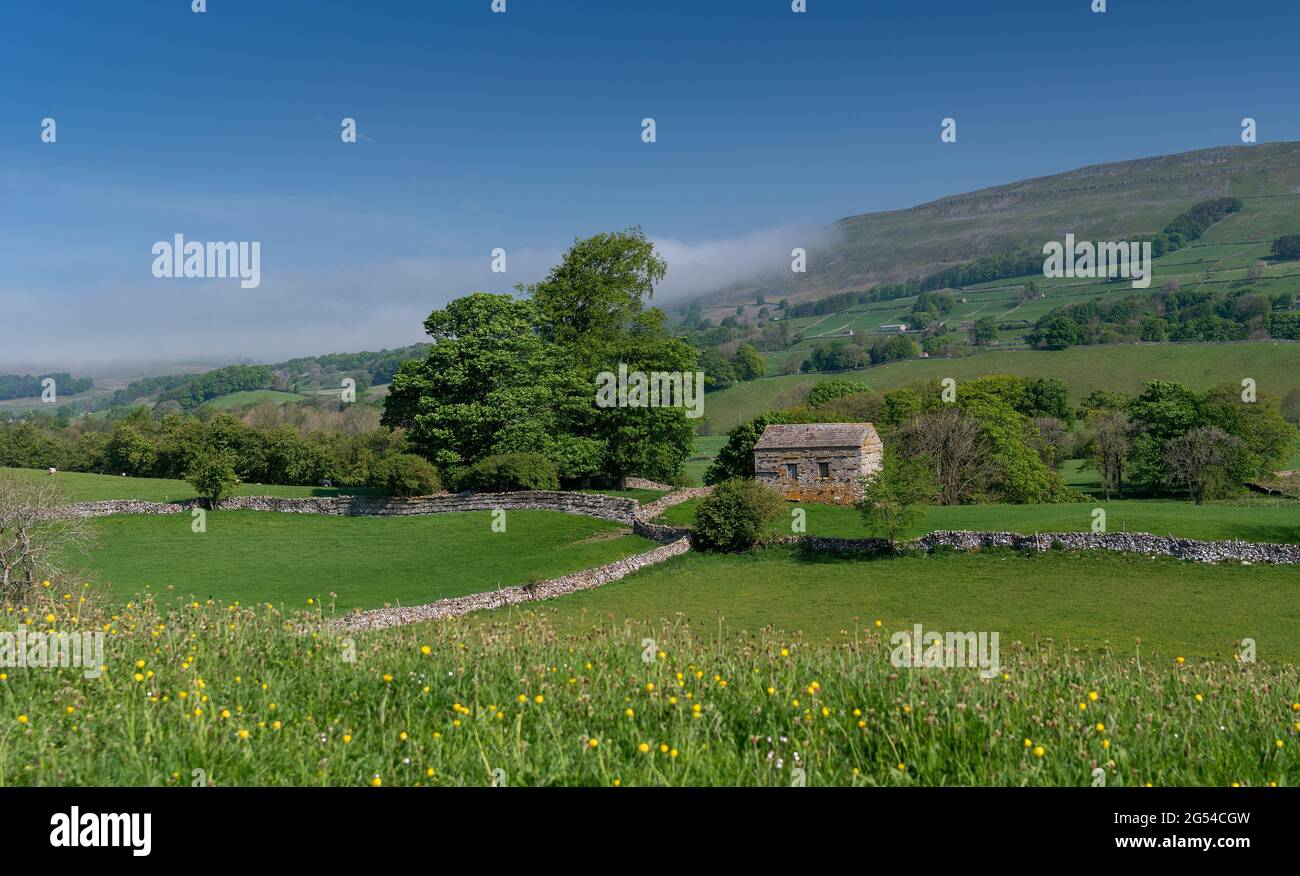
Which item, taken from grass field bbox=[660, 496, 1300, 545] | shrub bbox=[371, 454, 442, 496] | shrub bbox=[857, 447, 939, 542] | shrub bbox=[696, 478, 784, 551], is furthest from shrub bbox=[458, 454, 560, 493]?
shrub bbox=[857, 447, 939, 542]

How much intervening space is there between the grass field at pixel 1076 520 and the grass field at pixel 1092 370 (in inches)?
2681

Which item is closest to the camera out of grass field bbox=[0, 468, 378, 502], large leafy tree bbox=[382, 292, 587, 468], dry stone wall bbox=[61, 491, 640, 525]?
dry stone wall bbox=[61, 491, 640, 525]

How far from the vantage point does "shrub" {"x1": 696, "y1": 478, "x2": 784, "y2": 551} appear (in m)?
40.3

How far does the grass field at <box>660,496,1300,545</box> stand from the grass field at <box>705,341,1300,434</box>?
68104 mm

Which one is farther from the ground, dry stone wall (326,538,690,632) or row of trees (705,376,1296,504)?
row of trees (705,376,1296,504)

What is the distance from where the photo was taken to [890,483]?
126ft

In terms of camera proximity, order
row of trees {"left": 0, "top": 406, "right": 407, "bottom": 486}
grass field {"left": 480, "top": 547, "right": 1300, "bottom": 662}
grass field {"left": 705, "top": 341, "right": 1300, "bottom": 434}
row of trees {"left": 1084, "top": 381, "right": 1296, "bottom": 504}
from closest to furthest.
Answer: grass field {"left": 480, "top": 547, "right": 1300, "bottom": 662}
row of trees {"left": 1084, "top": 381, "right": 1296, "bottom": 504}
row of trees {"left": 0, "top": 406, "right": 407, "bottom": 486}
grass field {"left": 705, "top": 341, "right": 1300, "bottom": 434}

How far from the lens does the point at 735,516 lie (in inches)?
1590
